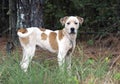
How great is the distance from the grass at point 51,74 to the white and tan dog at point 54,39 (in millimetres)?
1893

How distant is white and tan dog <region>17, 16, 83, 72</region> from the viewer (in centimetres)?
890

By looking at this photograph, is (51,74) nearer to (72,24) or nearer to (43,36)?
(72,24)

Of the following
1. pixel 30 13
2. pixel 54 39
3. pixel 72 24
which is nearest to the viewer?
pixel 72 24

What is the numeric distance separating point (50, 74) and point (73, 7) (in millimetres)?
6571

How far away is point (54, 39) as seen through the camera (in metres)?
9.20

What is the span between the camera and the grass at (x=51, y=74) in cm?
632

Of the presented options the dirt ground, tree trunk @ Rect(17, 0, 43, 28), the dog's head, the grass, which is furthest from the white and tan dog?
the grass

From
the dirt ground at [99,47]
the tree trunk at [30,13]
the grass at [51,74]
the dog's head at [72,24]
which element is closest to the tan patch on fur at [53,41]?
the dog's head at [72,24]

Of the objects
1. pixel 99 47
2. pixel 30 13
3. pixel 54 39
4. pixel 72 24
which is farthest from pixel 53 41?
pixel 99 47

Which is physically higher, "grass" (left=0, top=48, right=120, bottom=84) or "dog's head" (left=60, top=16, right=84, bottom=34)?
"dog's head" (left=60, top=16, right=84, bottom=34)

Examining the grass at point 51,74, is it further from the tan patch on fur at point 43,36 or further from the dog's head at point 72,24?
the tan patch on fur at point 43,36

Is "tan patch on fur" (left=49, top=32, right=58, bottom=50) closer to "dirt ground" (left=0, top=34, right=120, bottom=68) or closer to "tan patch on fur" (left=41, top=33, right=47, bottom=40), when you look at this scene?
"tan patch on fur" (left=41, top=33, right=47, bottom=40)

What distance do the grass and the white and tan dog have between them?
6.21 feet

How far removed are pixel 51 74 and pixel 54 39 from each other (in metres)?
2.80
